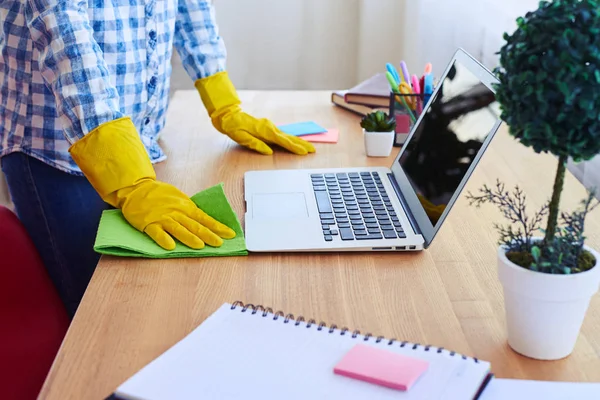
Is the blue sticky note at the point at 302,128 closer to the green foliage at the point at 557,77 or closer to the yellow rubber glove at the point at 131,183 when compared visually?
the yellow rubber glove at the point at 131,183

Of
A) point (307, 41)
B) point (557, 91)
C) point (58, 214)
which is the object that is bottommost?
point (307, 41)

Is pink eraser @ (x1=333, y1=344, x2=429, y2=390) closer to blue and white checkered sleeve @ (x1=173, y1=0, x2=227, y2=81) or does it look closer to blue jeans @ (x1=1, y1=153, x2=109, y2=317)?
Result: blue jeans @ (x1=1, y1=153, x2=109, y2=317)

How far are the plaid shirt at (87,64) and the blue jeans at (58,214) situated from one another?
3 centimetres

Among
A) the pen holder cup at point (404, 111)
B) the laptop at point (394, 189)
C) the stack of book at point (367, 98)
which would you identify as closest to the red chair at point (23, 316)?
the laptop at point (394, 189)

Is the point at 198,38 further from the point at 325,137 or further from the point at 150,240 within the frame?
the point at 150,240

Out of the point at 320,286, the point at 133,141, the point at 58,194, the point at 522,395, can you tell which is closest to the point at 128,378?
the point at 320,286

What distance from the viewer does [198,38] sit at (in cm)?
163

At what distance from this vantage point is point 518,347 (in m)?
0.79

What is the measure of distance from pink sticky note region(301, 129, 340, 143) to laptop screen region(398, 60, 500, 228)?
11.3 inches

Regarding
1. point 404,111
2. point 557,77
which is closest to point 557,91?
point 557,77

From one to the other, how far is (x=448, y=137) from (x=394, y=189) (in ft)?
0.48

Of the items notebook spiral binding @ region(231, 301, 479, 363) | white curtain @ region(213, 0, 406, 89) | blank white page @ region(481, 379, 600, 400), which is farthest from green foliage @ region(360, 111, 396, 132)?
white curtain @ region(213, 0, 406, 89)

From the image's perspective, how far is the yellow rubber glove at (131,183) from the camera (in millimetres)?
1083

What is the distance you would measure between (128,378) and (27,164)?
0.74 metres
